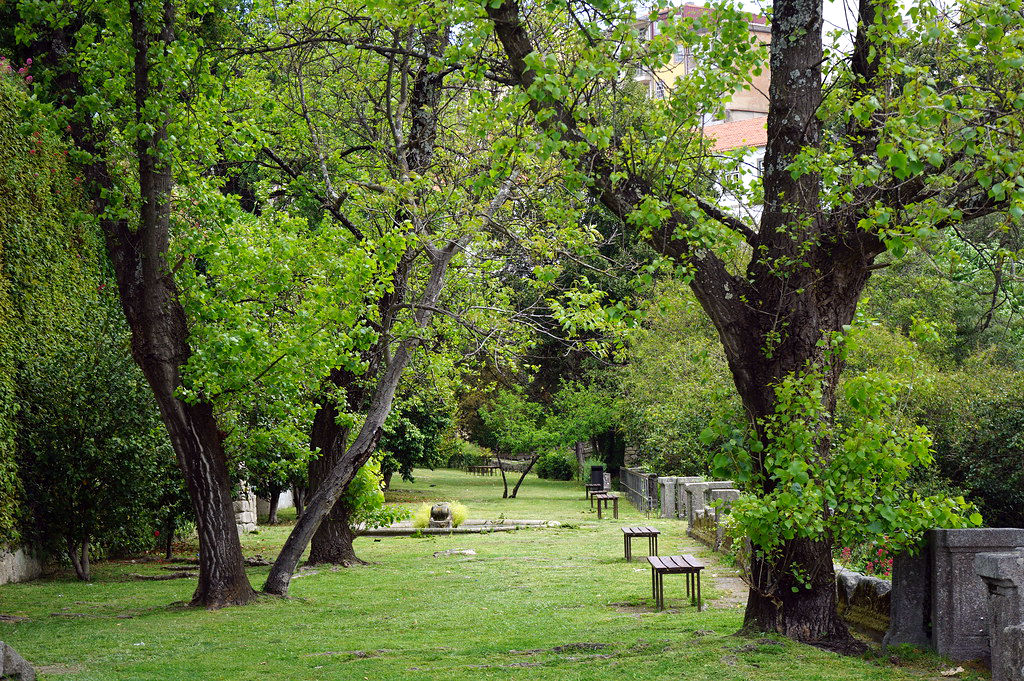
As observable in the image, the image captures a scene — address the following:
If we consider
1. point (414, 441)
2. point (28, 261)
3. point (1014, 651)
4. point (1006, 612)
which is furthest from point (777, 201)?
point (414, 441)

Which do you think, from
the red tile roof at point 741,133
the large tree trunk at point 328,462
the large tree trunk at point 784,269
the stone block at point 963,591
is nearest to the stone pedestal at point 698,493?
the large tree trunk at point 328,462

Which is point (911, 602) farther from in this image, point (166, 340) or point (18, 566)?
point (18, 566)

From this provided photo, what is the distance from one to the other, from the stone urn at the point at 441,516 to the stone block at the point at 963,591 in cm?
1540

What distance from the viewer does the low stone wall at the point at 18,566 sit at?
13.5 metres

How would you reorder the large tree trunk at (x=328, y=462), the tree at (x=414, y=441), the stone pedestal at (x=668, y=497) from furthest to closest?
the tree at (x=414, y=441)
the stone pedestal at (x=668, y=497)
the large tree trunk at (x=328, y=462)

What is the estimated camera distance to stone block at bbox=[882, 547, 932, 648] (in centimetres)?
793

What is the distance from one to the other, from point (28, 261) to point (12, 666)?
29.3 ft

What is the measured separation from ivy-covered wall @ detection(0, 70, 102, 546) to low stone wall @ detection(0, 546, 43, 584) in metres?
0.44

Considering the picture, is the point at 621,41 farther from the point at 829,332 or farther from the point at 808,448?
the point at 808,448

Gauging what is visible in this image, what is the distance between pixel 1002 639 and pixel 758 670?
1.75m

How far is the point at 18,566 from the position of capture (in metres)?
14.0

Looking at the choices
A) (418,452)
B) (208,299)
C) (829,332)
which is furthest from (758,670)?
(418,452)

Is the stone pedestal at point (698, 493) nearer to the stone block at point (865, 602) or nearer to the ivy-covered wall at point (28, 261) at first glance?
the stone block at point (865, 602)

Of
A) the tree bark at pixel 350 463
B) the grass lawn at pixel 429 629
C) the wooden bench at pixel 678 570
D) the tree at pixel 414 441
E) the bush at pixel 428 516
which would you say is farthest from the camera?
the tree at pixel 414 441
